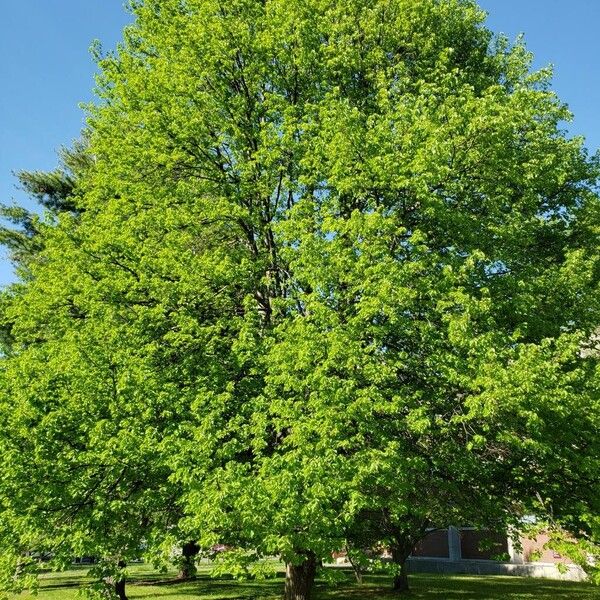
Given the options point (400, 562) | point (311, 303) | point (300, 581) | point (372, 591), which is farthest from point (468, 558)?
point (311, 303)

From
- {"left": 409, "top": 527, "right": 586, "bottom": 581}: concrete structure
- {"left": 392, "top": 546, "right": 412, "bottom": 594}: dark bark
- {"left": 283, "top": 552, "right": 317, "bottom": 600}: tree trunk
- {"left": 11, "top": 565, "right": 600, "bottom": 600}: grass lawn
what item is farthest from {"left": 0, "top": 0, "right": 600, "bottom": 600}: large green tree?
{"left": 409, "top": 527, "right": 586, "bottom": 581}: concrete structure

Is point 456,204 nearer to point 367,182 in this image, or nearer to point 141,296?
point 367,182

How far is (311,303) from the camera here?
13242 mm

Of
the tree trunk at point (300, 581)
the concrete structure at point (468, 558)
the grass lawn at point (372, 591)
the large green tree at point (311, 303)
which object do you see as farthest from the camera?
the concrete structure at point (468, 558)

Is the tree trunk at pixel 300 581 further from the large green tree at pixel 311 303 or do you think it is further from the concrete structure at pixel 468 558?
the concrete structure at pixel 468 558

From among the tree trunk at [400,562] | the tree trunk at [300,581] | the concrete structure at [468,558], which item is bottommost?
the tree trunk at [300,581]

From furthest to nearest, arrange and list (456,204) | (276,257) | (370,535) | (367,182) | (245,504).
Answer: (370,535) < (276,257) < (456,204) < (367,182) < (245,504)

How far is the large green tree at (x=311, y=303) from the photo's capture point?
12.2 meters

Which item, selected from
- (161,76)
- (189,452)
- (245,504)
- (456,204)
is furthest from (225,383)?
(161,76)

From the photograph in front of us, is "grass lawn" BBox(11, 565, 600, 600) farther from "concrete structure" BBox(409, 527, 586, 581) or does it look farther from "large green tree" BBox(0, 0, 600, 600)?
"large green tree" BBox(0, 0, 600, 600)

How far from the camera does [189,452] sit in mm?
12602

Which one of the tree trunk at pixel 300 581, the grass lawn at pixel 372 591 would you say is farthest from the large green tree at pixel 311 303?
the grass lawn at pixel 372 591

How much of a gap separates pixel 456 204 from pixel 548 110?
15.7 feet

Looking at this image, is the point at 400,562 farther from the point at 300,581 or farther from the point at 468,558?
the point at 468,558
